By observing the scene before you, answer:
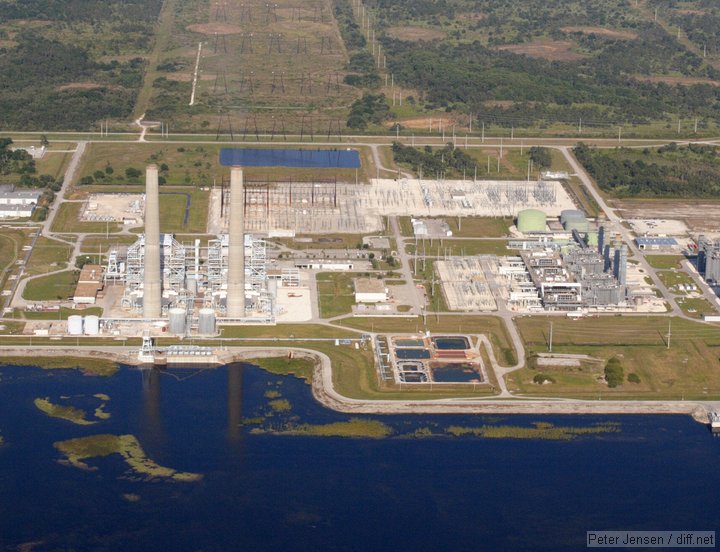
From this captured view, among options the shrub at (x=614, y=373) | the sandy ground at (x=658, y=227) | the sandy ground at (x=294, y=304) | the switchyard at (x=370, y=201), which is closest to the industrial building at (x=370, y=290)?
the sandy ground at (x=294, y=304)

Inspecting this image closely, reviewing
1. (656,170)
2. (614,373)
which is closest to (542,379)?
(614,373)

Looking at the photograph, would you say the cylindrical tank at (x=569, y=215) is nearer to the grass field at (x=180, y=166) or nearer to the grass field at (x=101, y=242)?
the grass field at (x=180, y=166)

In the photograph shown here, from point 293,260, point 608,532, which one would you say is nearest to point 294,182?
point 293,260

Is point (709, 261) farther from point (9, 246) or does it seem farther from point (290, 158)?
point (9, 246)

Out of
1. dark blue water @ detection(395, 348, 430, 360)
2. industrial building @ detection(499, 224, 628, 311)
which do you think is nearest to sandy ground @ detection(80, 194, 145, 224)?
industrial building @ detection(499, 224, 628, 311)

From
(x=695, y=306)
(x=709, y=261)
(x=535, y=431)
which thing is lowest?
(x=535, y=431)

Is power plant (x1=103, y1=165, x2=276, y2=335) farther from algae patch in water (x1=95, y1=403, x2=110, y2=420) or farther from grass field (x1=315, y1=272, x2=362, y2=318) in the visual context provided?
algae patch in water (x1=95, y1=403, x2=110, y2=420)

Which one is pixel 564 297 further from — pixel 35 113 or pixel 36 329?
pixel 35 113
